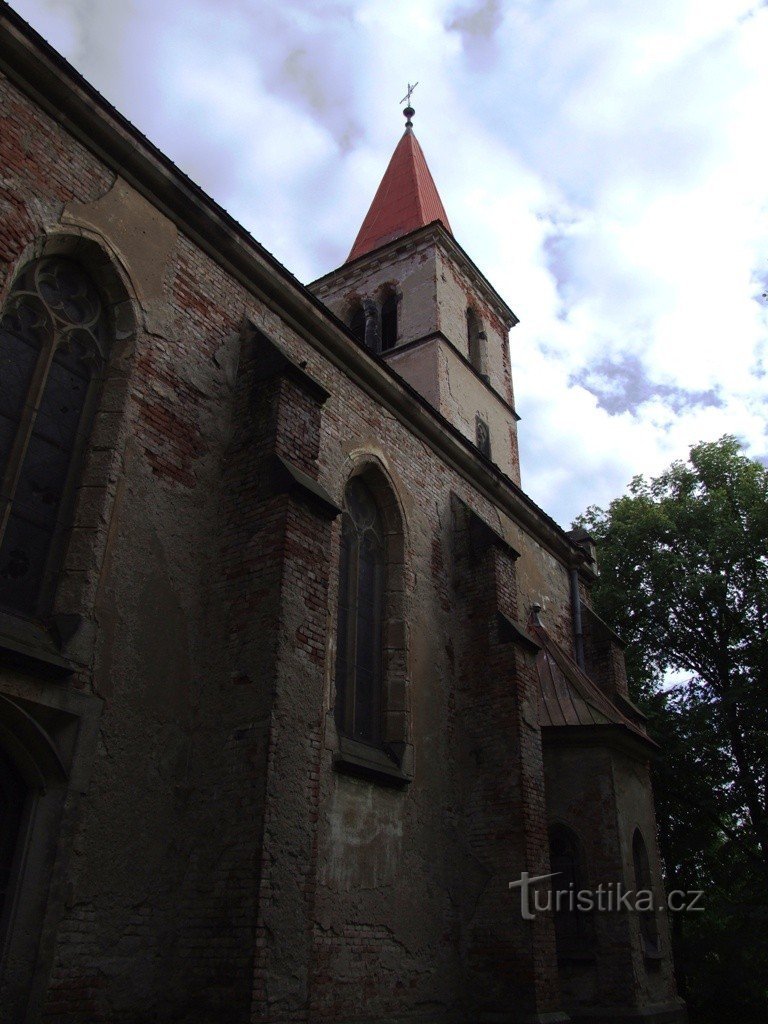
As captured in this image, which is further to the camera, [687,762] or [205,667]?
A: [687,762]

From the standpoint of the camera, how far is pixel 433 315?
61.0 feet

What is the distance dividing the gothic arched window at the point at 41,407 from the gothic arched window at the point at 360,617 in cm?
372

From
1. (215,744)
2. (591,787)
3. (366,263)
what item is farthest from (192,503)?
(366,263)

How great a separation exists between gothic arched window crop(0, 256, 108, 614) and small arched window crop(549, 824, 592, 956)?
7.90 meters

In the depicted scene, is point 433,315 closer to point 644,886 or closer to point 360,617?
point 360,617

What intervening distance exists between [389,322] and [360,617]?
11.5m

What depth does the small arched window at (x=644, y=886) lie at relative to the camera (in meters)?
11.4

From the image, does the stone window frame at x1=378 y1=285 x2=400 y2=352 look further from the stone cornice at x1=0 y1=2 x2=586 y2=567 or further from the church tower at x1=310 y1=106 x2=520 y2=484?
the stone cornice at x1=0 y1=2 x2=586 y2=567

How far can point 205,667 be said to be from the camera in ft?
23.9

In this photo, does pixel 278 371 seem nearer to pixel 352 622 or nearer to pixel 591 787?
pixel 352 622

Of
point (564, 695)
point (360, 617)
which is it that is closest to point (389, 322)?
point (564, 695)

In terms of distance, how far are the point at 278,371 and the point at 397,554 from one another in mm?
3430

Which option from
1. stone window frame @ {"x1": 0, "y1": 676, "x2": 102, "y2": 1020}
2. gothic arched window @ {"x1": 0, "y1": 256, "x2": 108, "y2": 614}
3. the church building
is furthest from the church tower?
stone window frame @ {"x1": 0, "y1": 676, "x2": 102, "y2": 1020}

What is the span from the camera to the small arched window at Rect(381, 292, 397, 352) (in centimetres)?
1938
